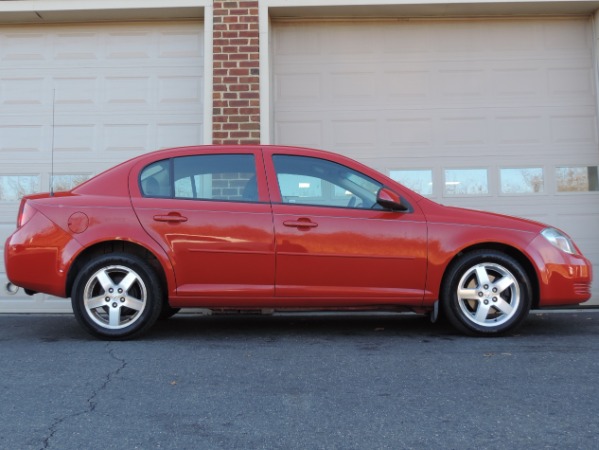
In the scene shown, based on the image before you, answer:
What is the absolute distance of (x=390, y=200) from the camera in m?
4.23

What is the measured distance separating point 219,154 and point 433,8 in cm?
398

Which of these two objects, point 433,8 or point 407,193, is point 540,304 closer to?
point 407,193

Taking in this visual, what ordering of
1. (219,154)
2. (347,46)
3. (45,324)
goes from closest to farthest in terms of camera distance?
(219,154), (45,324), (347,46)

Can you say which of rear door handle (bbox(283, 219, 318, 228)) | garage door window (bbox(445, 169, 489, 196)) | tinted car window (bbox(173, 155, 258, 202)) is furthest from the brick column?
rear door handle (bbox(283, 219, 318, 228))

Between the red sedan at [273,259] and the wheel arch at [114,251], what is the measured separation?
0.04ft

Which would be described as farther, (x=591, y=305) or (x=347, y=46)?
(x=347, y=46)

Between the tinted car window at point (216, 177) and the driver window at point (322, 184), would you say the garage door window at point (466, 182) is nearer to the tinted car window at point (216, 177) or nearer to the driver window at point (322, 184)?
the driver window at point (322, 184)

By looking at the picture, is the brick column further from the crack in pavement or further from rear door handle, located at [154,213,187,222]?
the crack in pavement

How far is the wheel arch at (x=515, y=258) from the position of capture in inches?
169

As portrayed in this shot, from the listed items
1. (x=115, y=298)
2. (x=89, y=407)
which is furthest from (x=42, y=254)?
(x=89, y=407)

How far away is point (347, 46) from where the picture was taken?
23.6ft

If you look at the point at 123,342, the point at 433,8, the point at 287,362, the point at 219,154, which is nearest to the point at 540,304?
the point at 287,362

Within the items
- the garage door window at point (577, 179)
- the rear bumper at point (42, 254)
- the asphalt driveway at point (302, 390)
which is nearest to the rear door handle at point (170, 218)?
the rear bumper at point (42, 254)

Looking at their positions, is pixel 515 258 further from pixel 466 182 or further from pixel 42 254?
pixel 42 254
